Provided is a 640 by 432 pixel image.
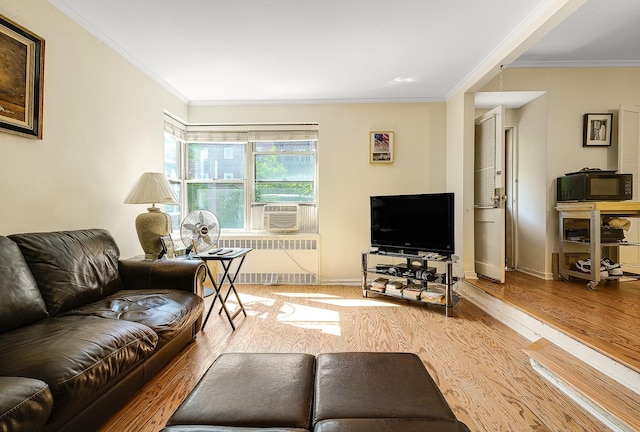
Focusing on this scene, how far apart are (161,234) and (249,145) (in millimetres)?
2065

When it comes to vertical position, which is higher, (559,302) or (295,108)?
(295,108)

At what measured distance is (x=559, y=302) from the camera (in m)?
2.89

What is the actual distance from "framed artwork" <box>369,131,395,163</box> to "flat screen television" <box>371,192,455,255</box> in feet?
2.44

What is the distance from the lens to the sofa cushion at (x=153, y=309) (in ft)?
6.11

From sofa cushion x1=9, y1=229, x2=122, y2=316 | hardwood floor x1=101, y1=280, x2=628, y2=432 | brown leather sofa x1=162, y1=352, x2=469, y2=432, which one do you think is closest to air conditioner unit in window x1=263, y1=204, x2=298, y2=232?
hardwood floor x1=101, y1=280, x2=628, y2=432

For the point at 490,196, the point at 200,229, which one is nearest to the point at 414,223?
the point at 490,196

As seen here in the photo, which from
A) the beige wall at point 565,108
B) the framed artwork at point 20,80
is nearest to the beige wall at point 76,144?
the framed artwork at point 20,80

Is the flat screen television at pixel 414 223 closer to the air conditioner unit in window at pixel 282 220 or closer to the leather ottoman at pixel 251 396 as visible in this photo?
the air conditioner unit in window at pixel 282 220

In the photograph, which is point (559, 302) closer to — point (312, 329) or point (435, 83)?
point (312, 329)

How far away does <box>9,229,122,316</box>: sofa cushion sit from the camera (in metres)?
1.87

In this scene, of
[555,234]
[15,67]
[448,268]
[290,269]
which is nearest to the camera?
[15,67]

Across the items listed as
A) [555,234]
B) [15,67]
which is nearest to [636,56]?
[555,234]

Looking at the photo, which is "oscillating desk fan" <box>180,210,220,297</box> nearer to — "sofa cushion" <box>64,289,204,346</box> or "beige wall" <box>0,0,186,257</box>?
"beige wall" <box>0,0,186,257</box>

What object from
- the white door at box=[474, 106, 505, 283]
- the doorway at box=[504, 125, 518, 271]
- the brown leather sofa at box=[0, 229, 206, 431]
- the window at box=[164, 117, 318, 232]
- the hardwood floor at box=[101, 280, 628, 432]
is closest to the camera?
the brown leather sofa at box=[0, 229, 206, 431]
